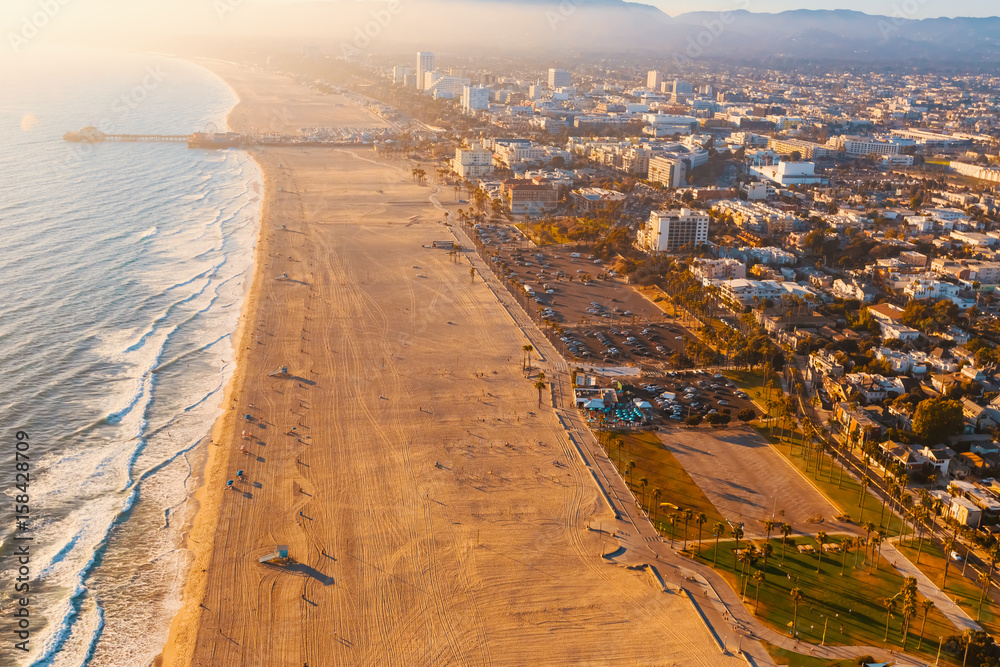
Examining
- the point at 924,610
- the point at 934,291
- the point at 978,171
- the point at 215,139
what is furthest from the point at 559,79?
the point at 924,610

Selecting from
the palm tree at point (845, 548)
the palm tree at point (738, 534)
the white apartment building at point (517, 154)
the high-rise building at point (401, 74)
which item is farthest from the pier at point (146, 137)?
the palm tree at point (845, 548)

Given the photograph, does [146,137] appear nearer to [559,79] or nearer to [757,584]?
[757,584]

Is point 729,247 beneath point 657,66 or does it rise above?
beneath

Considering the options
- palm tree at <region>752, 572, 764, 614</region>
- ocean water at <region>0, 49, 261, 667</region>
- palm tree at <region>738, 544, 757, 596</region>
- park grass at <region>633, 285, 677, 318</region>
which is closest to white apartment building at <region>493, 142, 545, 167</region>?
ocean water at <region>0, 49, 261, 667</region>

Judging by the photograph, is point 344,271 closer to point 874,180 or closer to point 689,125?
point 874,180

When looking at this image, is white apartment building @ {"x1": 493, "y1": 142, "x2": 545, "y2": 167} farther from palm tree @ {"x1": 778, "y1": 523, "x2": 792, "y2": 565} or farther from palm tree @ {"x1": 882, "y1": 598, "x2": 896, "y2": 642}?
palm tree @ {"x1": 882, "y1": 598, "x2": 896, "y2": 642}

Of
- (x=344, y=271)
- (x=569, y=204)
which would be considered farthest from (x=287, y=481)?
(x=569, y=204)

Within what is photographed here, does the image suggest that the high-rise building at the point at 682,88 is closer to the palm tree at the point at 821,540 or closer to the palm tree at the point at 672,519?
the palm tree at the point at 672,519
